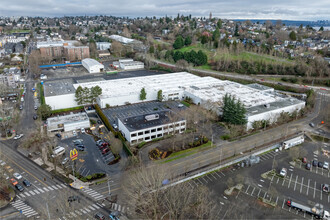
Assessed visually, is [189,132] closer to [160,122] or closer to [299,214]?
[160,122]

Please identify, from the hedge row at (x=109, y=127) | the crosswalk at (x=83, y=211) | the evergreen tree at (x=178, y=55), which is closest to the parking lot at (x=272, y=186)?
the crosswalk at (x=83, y=211)

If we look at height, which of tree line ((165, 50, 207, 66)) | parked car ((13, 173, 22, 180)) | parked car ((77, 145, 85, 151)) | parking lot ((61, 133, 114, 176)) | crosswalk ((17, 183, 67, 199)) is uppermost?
tree line ((165, 50, 207, 66))

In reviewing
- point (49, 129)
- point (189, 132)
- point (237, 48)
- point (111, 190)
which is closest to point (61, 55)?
point (49, 129)

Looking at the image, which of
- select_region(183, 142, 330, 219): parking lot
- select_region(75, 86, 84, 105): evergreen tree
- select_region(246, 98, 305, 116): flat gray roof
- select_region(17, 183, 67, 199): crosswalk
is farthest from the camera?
select_region(75, 86, 84, 105): evergreen tree

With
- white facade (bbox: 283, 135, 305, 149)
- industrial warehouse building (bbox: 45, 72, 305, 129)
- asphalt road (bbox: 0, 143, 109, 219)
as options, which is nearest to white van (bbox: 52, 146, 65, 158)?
asphalt road (bbox: 0, 143, 109, 219)

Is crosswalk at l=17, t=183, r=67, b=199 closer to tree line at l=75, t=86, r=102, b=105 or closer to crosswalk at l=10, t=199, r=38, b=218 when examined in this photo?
crosswalk at l=10, t=199, r=38, b=218
